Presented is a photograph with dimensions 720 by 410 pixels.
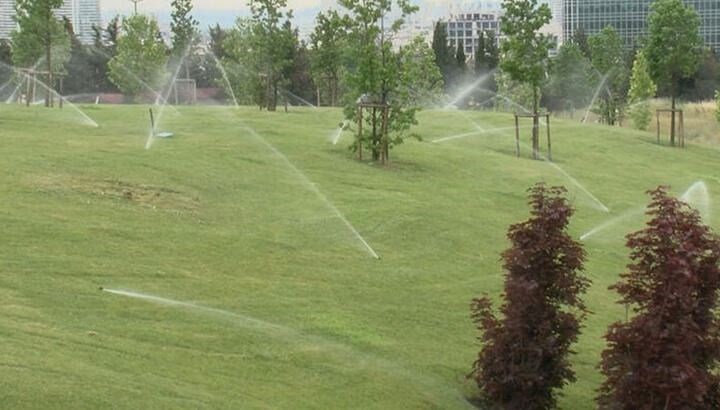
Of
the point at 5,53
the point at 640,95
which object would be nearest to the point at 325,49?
the point at 640,95

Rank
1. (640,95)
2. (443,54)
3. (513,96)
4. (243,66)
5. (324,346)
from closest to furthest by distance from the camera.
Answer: (324,346)
(243,66)
(640,95)
(513,96)
(443,54)

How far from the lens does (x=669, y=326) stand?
12.7 metres

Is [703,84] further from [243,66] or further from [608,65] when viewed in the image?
[243,66]

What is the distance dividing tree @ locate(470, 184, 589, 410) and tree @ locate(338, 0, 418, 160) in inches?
717

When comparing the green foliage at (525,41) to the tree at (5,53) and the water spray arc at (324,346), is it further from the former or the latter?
the tree at (5,53)

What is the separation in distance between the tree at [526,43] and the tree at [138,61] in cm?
2966

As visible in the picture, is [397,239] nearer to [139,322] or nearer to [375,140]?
[139,322]

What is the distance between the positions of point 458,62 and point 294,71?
18.6 metres

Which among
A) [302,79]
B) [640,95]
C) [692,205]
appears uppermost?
[302,79]

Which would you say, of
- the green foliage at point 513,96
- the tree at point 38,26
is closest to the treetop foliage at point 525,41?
the tree at point 38,26

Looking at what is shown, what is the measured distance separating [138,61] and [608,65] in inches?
1060

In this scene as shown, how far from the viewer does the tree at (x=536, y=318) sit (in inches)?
552

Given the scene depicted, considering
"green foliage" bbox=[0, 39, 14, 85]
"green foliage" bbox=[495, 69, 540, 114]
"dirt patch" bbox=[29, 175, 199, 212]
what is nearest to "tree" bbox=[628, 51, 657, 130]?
"green foliage" bbox=[495, 69, 540, 114]

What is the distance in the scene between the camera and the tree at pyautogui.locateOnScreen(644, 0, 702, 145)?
46.8 metres
